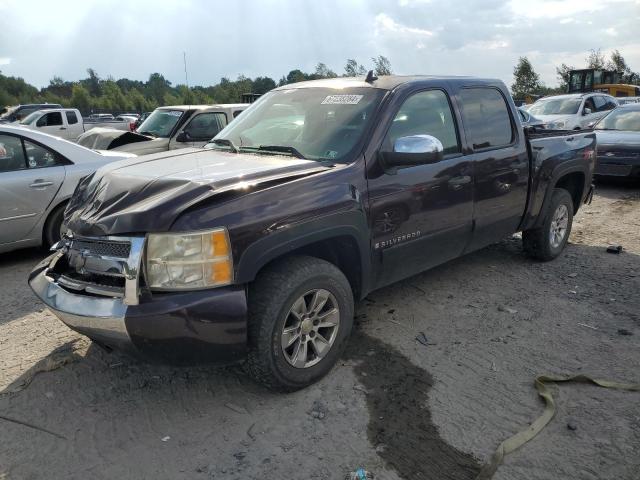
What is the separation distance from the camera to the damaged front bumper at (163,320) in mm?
2686

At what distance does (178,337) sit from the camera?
8.93 ft

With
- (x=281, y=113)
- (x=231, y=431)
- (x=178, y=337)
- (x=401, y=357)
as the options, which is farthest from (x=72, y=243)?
(x=401, y=357)

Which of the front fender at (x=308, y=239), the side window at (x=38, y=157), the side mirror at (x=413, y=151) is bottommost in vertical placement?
the front fender at (x=308, y=239)

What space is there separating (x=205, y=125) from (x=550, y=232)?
6726 millimetres

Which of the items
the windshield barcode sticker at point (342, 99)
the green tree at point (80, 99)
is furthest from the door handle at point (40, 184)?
the green tree at point (80, 99)

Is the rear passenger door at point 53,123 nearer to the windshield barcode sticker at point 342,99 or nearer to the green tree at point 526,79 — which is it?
the windshield barcode sticker at point 342,99

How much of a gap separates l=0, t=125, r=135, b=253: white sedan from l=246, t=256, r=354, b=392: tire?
3.68 meters

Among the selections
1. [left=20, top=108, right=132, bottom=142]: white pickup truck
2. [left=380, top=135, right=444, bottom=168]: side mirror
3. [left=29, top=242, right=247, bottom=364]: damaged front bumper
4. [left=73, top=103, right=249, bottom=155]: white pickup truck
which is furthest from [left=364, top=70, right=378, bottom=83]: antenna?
[left=20, top=108, right=132, bottom=142]: white pickup truck

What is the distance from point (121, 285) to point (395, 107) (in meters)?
2.19

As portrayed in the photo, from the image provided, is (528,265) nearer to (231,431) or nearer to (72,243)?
(231,431)

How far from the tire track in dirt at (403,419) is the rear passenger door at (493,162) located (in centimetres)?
149

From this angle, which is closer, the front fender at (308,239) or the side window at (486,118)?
the front fender at (308,239)

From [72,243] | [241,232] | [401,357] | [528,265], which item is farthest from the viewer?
[528,265]

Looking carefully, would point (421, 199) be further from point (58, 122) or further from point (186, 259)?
point (58, 122)
